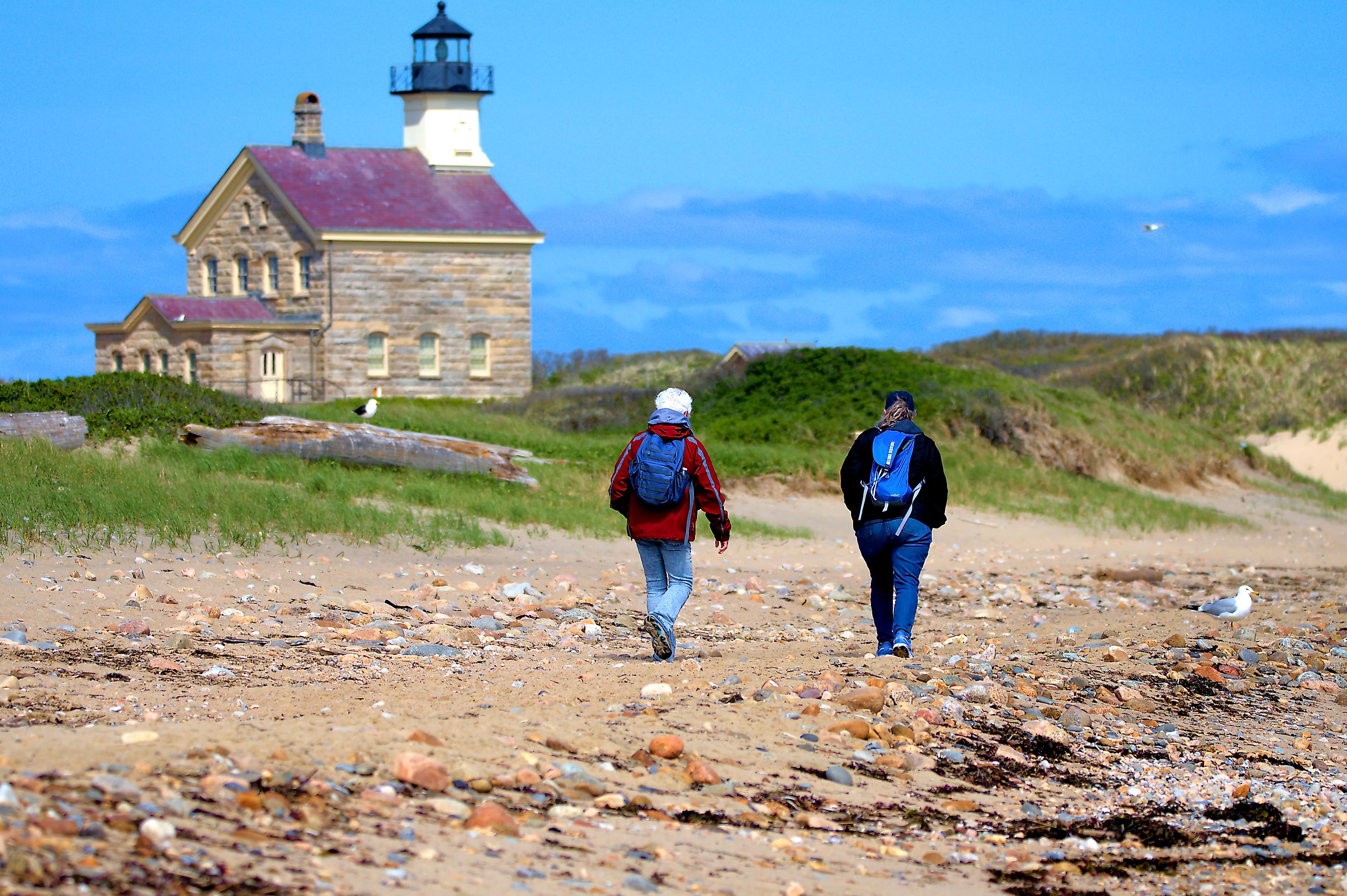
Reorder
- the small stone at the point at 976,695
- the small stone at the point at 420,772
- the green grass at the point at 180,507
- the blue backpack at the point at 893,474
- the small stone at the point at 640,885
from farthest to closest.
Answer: the green grass at the point at 180,507 → the blue backpack at the point at 893,474 → the small stone at the point at 976,695 → the small stone at the point at 420,772 → the small stone at the point at 640,885

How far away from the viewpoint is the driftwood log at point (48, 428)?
16.4 m

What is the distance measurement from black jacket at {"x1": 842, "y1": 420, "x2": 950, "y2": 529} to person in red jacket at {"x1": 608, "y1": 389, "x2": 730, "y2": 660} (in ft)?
3.39

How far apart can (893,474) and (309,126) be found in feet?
117

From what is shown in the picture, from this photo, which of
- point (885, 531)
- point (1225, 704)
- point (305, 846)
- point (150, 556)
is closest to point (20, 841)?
point (305, 846)

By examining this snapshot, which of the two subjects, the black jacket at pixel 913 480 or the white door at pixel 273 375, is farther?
the white door at pixel 273 375

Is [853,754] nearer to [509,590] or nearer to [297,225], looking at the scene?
[509,590]

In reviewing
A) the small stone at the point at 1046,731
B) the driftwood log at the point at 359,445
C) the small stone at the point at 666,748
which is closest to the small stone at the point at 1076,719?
the small stone at the point at 1046,731

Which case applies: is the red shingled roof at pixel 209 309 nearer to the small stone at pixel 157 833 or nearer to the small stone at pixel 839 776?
the small stone at pixel 839 776

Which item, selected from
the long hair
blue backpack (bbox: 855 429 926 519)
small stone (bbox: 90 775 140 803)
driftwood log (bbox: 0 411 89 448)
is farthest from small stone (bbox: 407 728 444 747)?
driftwood log (bbox: 0 411 89 448)

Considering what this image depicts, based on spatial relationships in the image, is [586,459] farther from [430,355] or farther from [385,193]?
[385,193]

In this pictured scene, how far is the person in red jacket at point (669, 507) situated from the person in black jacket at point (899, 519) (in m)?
1.05

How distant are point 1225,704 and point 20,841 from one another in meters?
7.34

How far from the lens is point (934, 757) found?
6.59 m

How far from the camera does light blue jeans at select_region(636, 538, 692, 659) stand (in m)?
8.20
